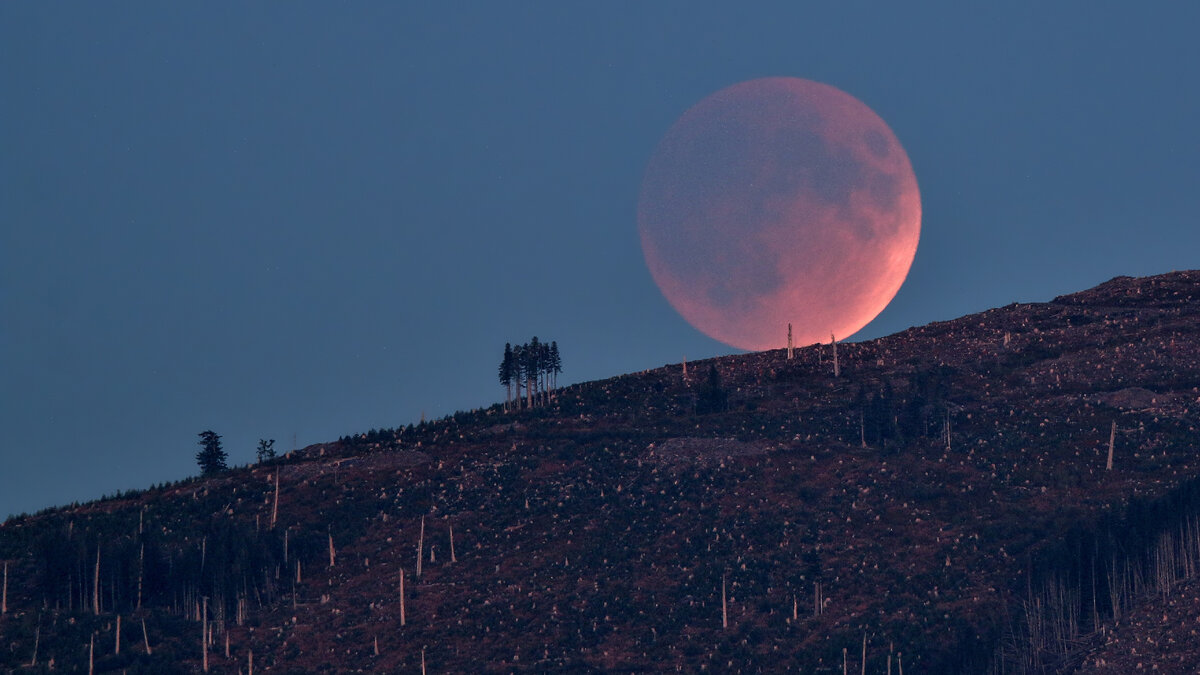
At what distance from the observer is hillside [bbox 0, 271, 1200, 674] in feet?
213

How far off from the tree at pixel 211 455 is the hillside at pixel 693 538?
990 cm

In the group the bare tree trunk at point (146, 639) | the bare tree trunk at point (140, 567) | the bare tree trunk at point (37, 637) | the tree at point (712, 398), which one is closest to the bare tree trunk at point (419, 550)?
the bare tree trunk at point (146, 639)

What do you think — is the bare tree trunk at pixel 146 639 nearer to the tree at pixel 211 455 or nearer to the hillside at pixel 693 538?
the hillside at pixel 693 538

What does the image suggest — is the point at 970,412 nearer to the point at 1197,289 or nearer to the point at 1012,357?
the point at 1012,357

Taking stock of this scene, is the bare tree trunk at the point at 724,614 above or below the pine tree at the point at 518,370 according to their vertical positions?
below

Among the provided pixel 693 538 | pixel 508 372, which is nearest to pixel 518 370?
pixel 508 372

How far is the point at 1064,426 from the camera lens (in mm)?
91062

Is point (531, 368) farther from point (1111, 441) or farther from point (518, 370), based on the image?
point (1111, 441)

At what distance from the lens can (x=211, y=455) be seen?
11325cm

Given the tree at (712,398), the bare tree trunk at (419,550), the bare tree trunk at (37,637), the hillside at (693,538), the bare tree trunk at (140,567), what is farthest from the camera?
the tree at (712,398)

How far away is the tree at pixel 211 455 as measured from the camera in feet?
366

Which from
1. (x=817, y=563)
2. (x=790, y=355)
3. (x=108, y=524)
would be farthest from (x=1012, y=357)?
(x=108, y=524)

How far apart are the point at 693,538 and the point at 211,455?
54240 mm

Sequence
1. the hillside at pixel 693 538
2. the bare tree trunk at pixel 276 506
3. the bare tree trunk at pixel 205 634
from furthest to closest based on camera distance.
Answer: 1. the bare tree trunk at pixel 276 506
2. the bare tree trunk at pixel 205 634
3. the hillside at pixel 693 538
